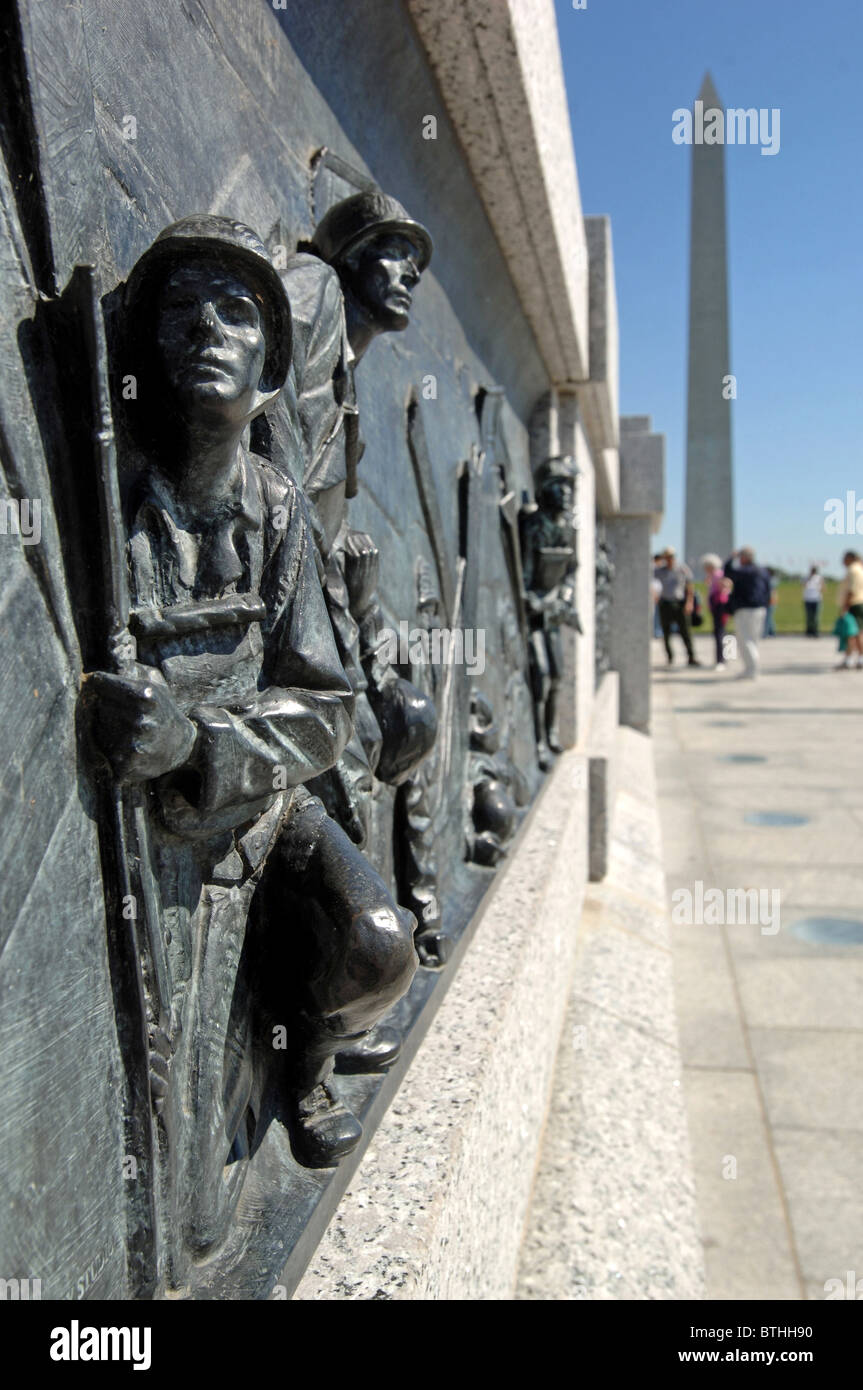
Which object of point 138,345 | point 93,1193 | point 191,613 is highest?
point 138,345

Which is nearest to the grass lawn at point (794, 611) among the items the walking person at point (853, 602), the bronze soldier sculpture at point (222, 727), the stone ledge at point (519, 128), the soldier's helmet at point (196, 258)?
the walking person at point (853, 602)

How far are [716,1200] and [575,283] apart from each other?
147 inches

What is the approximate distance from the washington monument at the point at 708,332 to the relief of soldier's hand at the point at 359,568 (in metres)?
35.1

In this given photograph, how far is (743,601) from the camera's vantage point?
17516 mm

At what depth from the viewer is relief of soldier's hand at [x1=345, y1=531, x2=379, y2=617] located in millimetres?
2158

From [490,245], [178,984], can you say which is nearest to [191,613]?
[178,984]

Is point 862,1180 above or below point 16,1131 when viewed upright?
below

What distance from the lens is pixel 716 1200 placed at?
3.63 m

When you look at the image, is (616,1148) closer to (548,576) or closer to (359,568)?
(359,568)

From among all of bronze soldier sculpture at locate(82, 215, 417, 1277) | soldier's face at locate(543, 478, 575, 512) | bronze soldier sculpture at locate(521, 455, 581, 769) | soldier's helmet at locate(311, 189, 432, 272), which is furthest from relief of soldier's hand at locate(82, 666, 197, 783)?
soldier's face at locate(543, 478, 575, 512)

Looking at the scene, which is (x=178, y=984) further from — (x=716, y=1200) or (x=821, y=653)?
(x=821, y=653)

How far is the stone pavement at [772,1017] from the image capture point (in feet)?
11.2

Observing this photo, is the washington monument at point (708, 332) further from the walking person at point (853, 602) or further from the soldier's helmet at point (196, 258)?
the soldier's helmet at point (196, 258)

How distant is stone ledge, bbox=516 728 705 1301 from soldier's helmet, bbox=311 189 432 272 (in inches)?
91.9
